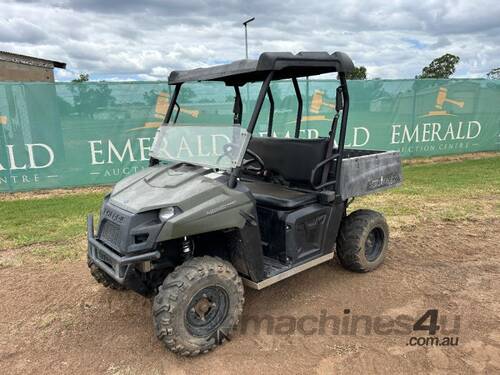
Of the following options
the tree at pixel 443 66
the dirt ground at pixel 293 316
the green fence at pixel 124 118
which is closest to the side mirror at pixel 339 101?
the dirt ground at pixel 293 316

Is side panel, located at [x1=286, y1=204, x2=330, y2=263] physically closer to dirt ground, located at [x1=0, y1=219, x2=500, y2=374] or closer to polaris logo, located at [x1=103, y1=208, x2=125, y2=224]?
dirt ground, located at [x1=0, y1=219, x2=500, y2=374]

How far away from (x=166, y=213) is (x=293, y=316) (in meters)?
1.41

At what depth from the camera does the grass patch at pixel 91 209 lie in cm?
494

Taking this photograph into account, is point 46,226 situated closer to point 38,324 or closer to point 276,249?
point 38,324

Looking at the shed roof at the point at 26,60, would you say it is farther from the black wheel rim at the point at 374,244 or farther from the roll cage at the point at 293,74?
the black wheel rim at the point at 374,244

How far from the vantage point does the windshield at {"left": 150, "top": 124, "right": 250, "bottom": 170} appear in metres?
3.01

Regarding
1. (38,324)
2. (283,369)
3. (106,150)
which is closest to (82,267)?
(38,324)

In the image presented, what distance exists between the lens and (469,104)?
1170 cm

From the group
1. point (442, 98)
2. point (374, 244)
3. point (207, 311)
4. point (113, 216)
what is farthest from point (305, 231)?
point (442, 98)

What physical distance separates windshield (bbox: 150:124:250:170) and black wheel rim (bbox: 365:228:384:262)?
1966 mm

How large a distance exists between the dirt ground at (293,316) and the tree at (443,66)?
41710 millimetres

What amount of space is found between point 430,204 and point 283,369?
189 inches

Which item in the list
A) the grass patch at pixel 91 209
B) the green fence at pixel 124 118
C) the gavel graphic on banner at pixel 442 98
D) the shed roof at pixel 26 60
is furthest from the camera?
the shed roof at pixel 26 60

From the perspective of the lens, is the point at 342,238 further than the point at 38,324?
Yes
